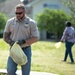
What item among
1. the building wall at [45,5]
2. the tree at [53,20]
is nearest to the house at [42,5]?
the building wall at [45,5]

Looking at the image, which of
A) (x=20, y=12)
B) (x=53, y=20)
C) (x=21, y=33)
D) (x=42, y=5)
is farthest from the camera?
(x=42, y=5)

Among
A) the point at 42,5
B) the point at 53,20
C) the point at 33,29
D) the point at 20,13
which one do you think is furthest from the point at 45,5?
the point at 20,13

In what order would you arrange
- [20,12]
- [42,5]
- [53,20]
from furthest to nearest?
[42,5], [53,20], [20,12]

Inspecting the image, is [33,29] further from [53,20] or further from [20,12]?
[53,20]

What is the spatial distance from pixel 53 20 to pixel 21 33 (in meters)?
38.8

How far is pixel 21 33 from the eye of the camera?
701cm

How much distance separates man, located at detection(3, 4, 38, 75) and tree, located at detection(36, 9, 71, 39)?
3784cm

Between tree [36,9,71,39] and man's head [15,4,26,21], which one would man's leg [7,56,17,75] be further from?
tree [36,9,71,39]

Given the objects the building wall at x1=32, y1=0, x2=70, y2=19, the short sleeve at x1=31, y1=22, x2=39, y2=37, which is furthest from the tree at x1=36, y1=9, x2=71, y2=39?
the short sleeve at x1=31, y1=22, x2=39, y2=37

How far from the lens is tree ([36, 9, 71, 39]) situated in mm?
45031

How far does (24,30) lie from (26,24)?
14 cm

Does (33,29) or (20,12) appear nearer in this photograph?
(20,12)

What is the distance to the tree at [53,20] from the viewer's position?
148ft

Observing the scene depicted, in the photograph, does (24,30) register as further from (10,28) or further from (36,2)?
(36,2)
